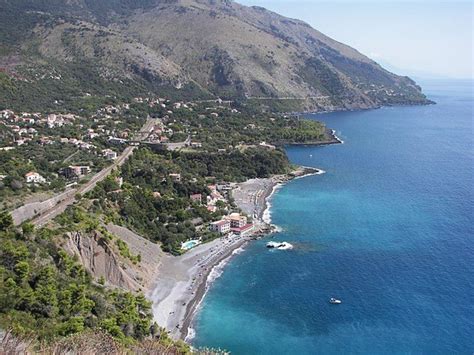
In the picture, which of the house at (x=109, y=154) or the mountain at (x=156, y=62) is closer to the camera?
the house at (x=109, y=154)

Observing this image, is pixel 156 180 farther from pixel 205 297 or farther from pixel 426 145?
pixel 426 145

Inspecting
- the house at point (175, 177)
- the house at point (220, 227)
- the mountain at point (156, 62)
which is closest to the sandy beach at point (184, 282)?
the house at point (220, 227)

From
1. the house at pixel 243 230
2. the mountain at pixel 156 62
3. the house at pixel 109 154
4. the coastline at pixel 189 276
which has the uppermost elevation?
the mountain at pixel 156 62

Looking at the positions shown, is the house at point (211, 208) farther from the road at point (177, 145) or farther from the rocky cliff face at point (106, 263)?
the road at point (177, 145)

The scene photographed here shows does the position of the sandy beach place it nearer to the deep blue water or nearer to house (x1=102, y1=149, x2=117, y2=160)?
the deep blue water

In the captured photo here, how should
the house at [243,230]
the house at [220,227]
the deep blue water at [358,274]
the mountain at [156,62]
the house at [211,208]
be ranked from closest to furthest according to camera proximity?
the deep blue water at [358,274], the house at [243,230], the house at [220,227], the house at [211,208], the mountain at [156,62]

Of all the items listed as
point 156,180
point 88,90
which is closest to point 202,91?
point 88,90

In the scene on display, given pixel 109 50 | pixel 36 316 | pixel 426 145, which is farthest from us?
pixel 109 50
